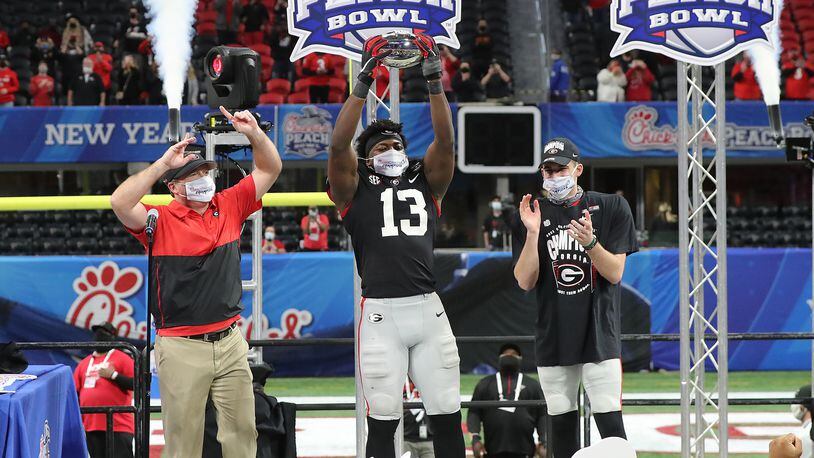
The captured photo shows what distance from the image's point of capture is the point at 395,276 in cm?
547

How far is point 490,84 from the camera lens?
1947 centimetres

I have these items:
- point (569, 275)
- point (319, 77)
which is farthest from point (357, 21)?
point (319, 77)

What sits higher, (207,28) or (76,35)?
(207,28)

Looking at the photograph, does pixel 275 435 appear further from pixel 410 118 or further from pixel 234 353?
pixel 410 118

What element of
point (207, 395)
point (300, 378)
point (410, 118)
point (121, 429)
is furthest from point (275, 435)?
point (410, 118)

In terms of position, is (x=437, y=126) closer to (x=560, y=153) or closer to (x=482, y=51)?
(x=560, y=153)

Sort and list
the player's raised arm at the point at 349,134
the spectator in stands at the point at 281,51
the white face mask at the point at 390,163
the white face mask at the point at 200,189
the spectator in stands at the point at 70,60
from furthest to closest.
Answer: the spectator in stands at the point at 281,51, the spectator in stands at the point at 70,60, the white face mask at the point at 200,189, the white face mask at the point at 390,163, the player's raised arm at the point at 349,134

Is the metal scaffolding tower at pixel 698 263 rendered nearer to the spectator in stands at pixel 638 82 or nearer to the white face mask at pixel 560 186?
the white face mask at pixel 560 186

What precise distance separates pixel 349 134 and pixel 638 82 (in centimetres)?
1488

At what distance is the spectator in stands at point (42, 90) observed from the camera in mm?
19234

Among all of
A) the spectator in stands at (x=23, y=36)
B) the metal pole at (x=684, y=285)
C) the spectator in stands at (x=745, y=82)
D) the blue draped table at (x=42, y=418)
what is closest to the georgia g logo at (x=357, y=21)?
the metal pole at (x=684, y=285)

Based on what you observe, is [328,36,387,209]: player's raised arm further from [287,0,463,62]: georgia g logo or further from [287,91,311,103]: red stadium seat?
[287,91,311,103]: red stadium seat

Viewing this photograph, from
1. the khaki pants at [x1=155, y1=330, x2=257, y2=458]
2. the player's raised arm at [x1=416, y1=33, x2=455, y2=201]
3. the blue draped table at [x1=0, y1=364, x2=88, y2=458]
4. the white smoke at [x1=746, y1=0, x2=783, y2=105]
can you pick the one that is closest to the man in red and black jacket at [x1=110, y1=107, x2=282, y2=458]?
the khaki pants at [x1=155, y1=330, x2=257, y2=458]

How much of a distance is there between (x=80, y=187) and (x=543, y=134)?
8.44 meters
